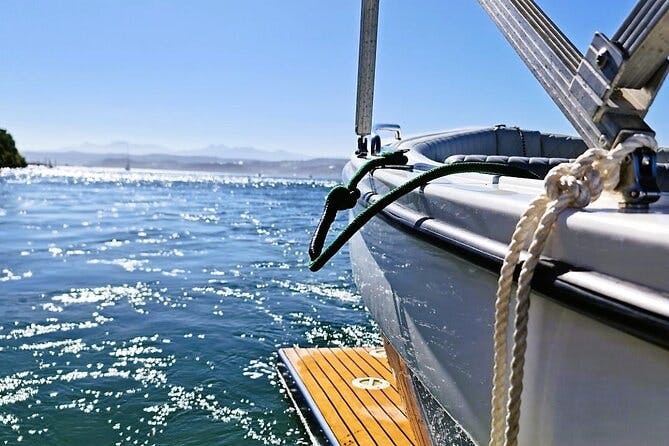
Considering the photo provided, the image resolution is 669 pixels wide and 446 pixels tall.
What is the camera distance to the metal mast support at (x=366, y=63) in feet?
10.1

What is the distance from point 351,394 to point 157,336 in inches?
87.8

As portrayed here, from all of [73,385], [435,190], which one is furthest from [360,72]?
[73,385]

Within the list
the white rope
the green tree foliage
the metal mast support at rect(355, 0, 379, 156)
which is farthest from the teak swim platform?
the green tree foliage

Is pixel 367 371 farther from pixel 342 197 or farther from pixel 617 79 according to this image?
pixel 617 79

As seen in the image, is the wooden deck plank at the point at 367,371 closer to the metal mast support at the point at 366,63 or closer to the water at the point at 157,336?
the water at the point at 157,336

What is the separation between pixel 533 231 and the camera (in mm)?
1049

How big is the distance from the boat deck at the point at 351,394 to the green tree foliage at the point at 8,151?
81.0 metres

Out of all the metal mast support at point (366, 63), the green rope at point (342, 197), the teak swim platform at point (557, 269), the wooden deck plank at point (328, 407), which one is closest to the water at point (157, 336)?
the wooden deck plank at point (328, 407)

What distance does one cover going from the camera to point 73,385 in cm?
398

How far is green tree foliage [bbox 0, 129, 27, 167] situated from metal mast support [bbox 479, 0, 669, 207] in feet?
275

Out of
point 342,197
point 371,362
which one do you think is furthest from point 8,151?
point 342,197

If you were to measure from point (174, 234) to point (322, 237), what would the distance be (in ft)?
38.9

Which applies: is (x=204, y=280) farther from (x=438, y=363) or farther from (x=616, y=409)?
(x=616, y=409)

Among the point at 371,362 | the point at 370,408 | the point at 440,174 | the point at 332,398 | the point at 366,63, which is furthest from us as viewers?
the point at 371,362
